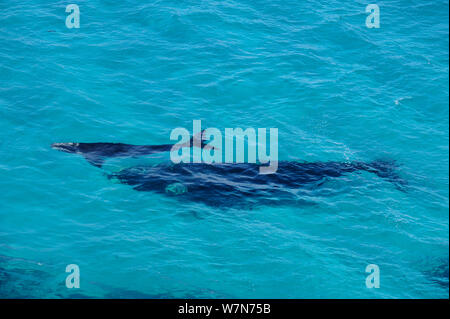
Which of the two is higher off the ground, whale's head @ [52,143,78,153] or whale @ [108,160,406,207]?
whale's head @ [52,143,78,153]

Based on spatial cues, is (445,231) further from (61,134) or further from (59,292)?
(61,134)

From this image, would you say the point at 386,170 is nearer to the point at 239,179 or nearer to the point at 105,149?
the point at 239,179

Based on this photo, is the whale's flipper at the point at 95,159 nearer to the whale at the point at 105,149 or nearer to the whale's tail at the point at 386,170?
the whale at the point at 105,149

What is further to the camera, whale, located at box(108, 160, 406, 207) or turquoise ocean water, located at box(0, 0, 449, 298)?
whale, located at box(108, 160, 406, 207)

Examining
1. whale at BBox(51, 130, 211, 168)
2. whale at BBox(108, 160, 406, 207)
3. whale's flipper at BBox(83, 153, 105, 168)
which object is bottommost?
whale at BBox(108, 160, 406, 207)

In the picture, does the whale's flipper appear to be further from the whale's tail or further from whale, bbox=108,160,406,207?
the whale's tail

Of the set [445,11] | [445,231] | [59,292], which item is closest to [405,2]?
[445,11]

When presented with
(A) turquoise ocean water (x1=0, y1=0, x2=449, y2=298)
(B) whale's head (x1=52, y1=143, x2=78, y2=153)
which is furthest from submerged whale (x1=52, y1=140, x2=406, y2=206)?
(A) turquoise ocean water (x1=0, y1=0, x2=449, y2=298)
